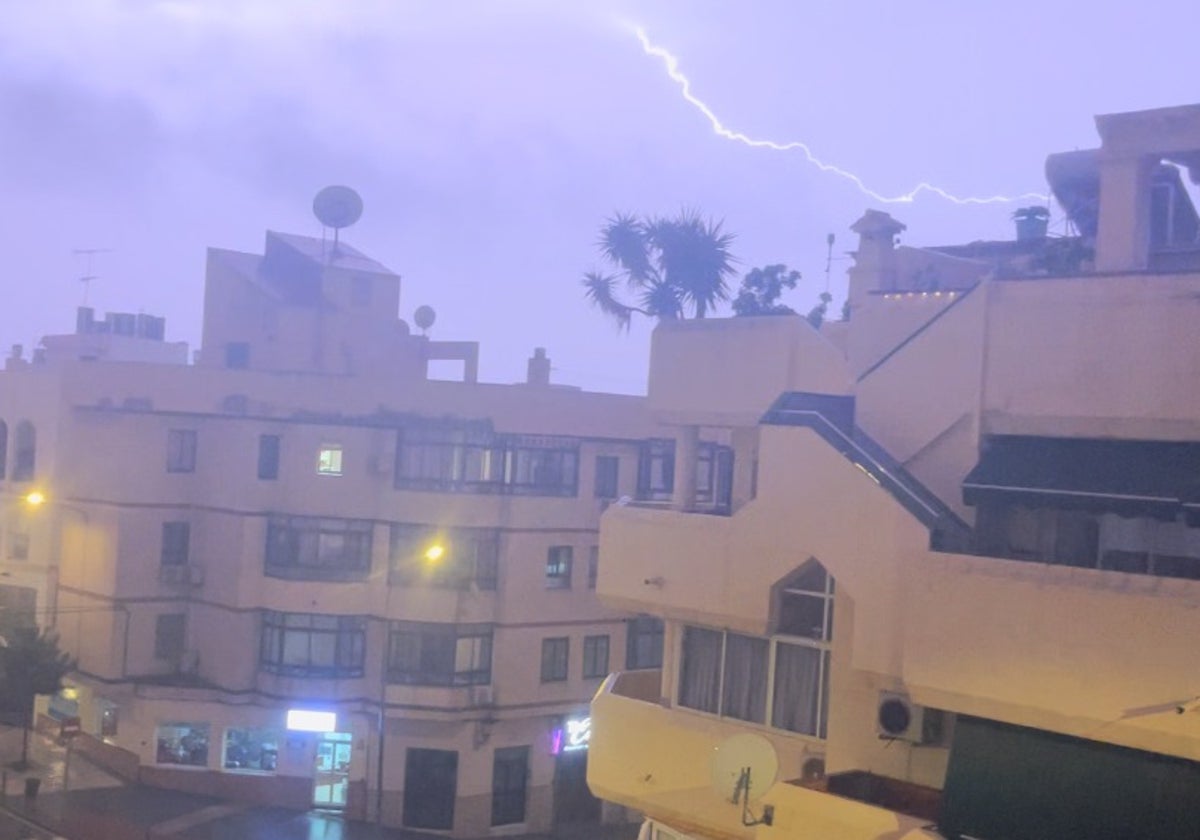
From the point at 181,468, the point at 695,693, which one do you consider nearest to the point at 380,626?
the point at 181,468

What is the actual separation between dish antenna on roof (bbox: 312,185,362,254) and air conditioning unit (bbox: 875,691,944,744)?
1303 inches

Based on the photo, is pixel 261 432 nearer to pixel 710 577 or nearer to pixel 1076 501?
pixel 710 577

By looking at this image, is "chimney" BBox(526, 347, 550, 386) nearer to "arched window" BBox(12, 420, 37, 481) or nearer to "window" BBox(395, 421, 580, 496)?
"window" BBox(395, 421, 580, 496)

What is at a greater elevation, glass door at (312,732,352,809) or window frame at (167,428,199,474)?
window frame at (167,428,199,474)

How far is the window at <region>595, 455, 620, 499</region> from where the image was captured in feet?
107

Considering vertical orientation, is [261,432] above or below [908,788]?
above

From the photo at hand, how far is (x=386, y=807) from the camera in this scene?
31359 millimetres

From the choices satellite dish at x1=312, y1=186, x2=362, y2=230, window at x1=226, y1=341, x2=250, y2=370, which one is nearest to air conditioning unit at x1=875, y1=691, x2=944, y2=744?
window at x1=226, y1=341, x2=250, y2=370

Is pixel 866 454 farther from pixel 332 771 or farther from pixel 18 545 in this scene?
pixel 18 545

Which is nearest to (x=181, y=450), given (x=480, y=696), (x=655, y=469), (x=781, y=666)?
(x=480, y=696)

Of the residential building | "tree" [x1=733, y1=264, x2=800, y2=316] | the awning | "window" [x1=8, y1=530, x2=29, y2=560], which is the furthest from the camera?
"window" [x1=8, y1=530, x2=29, y2=560]

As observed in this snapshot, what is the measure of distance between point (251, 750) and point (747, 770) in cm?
2367

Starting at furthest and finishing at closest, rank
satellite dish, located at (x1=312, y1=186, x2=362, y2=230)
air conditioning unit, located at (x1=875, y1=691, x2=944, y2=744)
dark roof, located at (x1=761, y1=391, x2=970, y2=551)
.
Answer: satellite dish, located at (x1=312, y1=186, x2=362, y2=230)
air conditioning unit, located at (x1=875, y1=691, x2=944, y2=744)
dark roof, located at (x1=761, y1=391, x2=970, y2=551)

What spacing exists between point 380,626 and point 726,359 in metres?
18.8
